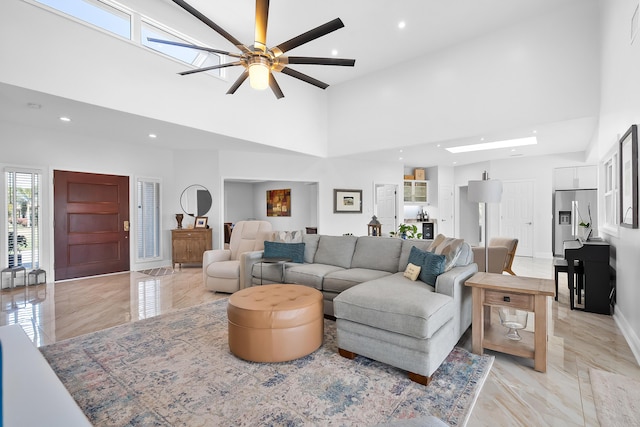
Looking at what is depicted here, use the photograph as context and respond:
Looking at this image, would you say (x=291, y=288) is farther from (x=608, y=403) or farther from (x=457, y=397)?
(x=608, y=403)

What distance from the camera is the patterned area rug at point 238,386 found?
1.91 metres

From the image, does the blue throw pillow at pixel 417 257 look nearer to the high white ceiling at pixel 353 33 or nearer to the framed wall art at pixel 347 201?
the high white ceiling at pixel 353 33

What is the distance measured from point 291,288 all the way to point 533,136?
5302mm

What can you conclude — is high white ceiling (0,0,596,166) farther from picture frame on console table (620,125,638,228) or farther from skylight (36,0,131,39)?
picture frame on console table (620,125,638,228)

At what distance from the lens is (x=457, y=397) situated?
2078 millimetres

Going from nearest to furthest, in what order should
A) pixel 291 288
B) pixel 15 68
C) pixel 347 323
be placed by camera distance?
pixel 347 323
pixel 291 288
pixel 15 68

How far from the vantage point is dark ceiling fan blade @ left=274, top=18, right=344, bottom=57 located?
2.49m

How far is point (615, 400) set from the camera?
1226 mm

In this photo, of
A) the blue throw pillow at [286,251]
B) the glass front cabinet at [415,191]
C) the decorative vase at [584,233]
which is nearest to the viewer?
the decorative vase at [584,233]

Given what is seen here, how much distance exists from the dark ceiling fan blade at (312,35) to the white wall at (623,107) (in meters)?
2.41

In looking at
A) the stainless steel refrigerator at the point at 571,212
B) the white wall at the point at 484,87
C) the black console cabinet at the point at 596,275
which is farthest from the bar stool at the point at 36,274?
the stainless steel refrigerator at the point at 571,212

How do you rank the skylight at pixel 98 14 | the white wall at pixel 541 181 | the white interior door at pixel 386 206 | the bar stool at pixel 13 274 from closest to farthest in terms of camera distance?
Answer: the skylight at pixel 98 14
the bar stool at pixel 13 274
the white wall at pixel 541 181
the white interior door at pixel 386 206

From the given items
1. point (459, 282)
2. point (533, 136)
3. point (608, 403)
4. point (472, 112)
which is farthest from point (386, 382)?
point (533, 136)

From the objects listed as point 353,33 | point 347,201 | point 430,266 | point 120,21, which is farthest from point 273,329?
point 347,201
